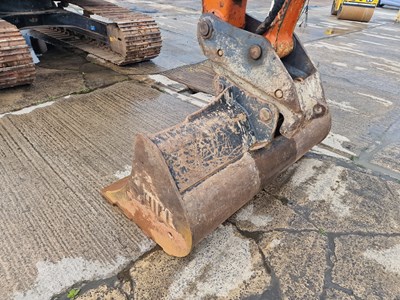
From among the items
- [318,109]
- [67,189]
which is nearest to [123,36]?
[67,189]

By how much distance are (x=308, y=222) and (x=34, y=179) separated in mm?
1723

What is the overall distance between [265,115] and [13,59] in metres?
2.71

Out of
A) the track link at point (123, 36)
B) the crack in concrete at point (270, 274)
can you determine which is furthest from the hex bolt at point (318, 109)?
the track link at point (123, 36)

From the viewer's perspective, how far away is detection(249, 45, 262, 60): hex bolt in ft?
4.73

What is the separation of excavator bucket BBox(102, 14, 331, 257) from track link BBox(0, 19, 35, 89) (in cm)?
221

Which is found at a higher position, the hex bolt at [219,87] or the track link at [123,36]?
the hex bolt at [219,87]

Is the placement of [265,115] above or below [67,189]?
above

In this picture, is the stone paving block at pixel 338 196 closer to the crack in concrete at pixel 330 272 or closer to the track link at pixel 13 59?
the crack in concrete at pixel 330 272

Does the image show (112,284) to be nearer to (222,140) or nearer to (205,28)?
(222,140)

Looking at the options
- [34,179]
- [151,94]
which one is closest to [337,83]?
[151,94]

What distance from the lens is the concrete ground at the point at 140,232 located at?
1.57m

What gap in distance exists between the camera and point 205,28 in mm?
1580

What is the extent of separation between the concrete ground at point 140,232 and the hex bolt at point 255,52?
94 centimetres

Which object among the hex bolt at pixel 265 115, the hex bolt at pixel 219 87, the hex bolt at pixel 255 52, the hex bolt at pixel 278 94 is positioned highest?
the hex bolt at pixel 255 52
